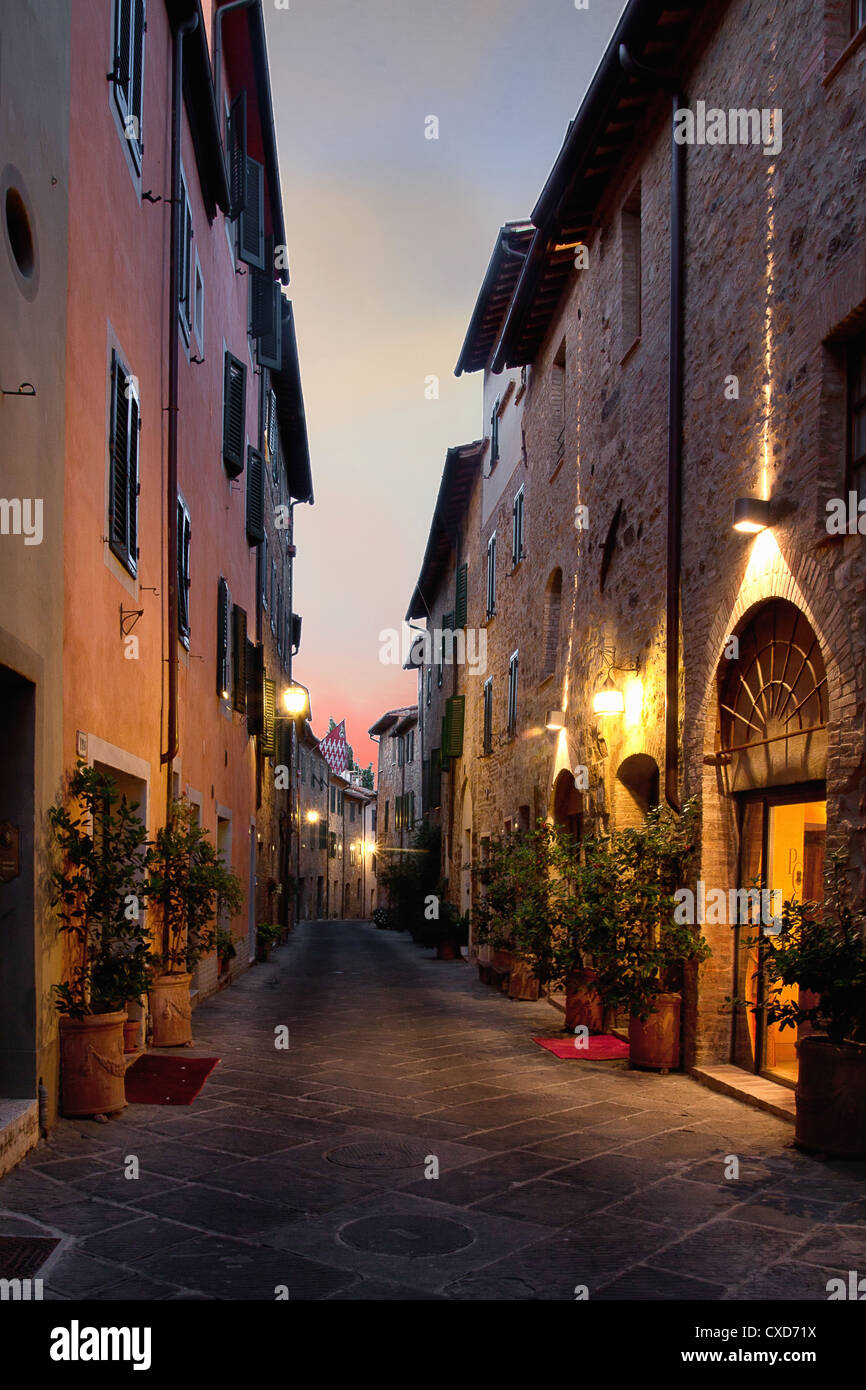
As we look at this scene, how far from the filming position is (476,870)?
46.6ft

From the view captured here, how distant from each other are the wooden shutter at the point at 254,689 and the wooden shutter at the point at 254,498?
1.70 meters

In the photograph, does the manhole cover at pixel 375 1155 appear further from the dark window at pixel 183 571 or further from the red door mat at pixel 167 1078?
the dark window at pixel 183 571

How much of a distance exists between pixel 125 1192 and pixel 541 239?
10.9 m

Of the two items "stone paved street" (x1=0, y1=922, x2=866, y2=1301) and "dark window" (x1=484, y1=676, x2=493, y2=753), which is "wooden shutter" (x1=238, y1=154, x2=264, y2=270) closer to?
"dark window" (x1=484, y1=676, x2=493, y2=753)

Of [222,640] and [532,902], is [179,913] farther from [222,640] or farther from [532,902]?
[222,640]

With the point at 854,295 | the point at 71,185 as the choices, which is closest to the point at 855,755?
the point at 854,295

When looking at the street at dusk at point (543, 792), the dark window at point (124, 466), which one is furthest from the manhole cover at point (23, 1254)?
the dark window at point (124, 466)

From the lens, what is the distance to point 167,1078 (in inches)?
301

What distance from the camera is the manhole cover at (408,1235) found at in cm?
426

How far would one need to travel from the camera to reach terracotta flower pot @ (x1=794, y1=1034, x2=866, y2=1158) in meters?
5.58

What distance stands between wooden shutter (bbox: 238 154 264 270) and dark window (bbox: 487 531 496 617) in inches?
240

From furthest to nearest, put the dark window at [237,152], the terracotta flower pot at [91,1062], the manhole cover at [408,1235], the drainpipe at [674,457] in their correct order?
1. the dark window at [237,152]
2. the drainpipe at [674,457]
3. the terracotta flower pot at [91,1062]
4. the manhole cover at [408,1235]

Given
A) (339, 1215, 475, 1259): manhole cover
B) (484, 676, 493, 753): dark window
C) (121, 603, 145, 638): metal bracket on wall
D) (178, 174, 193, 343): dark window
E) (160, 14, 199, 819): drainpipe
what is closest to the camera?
(339, 1215, 475, 1259): manhole cover

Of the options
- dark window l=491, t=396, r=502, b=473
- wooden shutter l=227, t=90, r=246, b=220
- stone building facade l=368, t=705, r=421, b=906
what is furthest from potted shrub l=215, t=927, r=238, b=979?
stone building facade l=368, t=705, r=421, b=906
